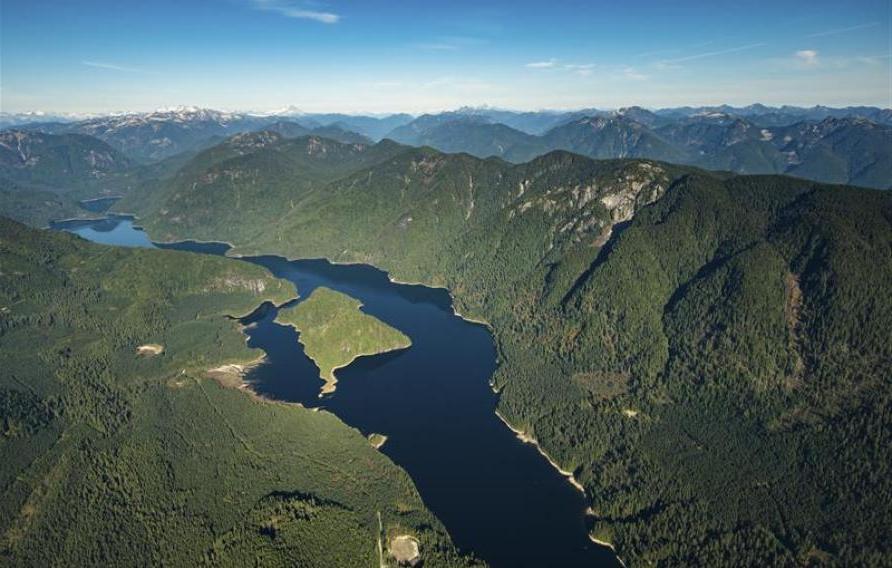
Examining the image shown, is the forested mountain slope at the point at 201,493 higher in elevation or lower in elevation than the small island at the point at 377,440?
higher

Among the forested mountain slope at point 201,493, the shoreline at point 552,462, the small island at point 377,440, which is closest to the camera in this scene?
the forested mountain slope at point 201,493

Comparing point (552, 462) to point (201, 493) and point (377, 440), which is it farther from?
point (201, 493)

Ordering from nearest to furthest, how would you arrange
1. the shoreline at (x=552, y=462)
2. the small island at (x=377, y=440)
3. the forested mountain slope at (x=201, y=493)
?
1. the forested mountain slope at (x=201, y=493)
2. the shoreline at (x=552, y=462)
3. the small island at (x=377, y=440)

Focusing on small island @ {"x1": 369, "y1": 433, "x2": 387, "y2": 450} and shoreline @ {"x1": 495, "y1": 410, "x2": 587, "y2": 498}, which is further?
small island @ {"x1": 369, "y1": 433, "x2": 387, "y2": 450}

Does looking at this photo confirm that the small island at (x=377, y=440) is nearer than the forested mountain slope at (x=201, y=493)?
No

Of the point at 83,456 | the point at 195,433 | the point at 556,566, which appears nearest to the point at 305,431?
the point at 195,433

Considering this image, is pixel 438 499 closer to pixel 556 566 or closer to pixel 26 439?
pixel 556 566

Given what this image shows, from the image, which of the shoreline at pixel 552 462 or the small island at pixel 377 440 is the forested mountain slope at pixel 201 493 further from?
the shoreline at pixel 552 462

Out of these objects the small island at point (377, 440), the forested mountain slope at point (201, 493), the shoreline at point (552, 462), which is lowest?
the shoreline at point (552, 462)

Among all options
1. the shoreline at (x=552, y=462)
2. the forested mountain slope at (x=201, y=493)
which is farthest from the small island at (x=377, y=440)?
the shoreline at (x=552, y=462)

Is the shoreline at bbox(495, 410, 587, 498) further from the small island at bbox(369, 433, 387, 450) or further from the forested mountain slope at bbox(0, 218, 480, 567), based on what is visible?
the forested mountain slope at bbox(0, 218, 480, 567)

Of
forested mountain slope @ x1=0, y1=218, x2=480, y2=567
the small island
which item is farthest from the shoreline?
forested mountain slope @ x1=0, y1=218, x2=480, y2=567

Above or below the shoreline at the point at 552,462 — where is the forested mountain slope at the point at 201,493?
above

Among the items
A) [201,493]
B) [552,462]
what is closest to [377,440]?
[201,493]
